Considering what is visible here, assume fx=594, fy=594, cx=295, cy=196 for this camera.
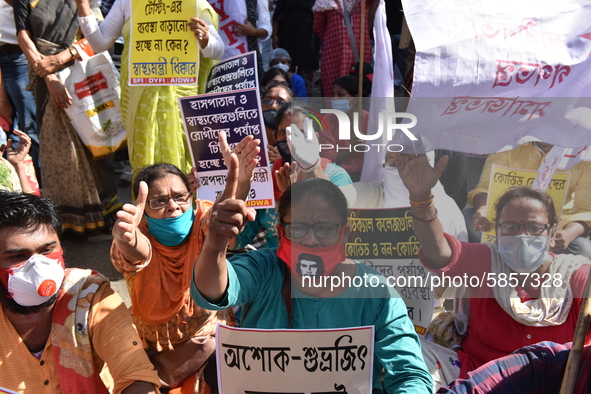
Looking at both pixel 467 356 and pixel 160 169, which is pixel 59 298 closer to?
pixel 160 169

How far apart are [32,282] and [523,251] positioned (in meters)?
1.92

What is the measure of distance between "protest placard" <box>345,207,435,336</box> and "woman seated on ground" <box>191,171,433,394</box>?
1.5 inches

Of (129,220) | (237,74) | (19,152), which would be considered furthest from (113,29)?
(129,220)

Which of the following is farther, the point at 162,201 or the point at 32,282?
the point at 162,201

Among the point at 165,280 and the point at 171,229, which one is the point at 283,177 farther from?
the point at 165,280

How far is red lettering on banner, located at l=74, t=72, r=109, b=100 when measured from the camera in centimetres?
480

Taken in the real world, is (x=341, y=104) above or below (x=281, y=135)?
above

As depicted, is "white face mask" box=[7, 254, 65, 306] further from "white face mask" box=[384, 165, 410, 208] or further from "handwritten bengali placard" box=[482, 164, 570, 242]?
"handwritten bengali placard" box=[482, 164, 570, 242]

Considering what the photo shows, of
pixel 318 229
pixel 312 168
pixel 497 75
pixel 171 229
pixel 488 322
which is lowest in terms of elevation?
pixel 488 322

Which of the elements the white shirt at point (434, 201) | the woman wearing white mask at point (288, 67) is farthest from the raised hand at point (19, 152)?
the woman wearing white mask at point (288, 67)

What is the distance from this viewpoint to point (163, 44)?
4.30 metres

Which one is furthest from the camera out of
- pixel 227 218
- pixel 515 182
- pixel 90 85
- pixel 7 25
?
pixel 7 25

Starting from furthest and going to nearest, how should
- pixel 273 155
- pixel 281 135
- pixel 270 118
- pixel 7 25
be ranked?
1. pixel 7 25
2. pixel 270 118
3. pixel 273 155
4. pixel 281 135

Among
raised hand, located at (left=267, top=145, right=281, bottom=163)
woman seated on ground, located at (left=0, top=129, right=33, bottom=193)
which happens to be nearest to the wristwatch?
woman seated on ground, located at (left=0, top=129, right=33, bottom=193)
